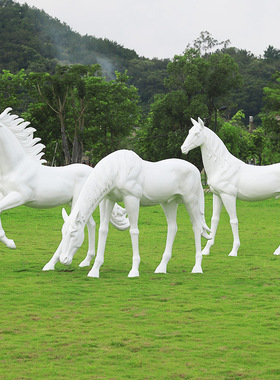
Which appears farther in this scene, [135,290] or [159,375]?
[135,290]

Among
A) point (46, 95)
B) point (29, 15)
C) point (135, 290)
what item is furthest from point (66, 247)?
point (29, 15)

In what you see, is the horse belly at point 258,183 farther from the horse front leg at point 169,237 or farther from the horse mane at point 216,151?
the horse front leg at point 169,237

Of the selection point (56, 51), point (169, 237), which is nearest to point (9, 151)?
point (169, 237)

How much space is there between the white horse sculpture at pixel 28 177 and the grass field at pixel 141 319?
3.76 feet

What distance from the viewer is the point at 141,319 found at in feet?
22.9

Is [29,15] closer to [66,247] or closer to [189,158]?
[189,158]

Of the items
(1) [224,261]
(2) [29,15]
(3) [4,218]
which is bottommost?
(3) [4,218]

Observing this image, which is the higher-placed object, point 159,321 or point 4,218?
point 159,321

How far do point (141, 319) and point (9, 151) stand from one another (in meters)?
4.34

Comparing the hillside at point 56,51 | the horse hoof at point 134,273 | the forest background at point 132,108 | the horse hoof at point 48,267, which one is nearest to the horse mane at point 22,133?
the horse hoof at point 48,267

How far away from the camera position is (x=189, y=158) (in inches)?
1724

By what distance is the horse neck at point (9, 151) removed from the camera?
1015 centimetres

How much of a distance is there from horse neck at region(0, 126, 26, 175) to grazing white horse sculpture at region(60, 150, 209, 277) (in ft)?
5.04

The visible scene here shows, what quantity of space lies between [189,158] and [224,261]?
32.2 metres
